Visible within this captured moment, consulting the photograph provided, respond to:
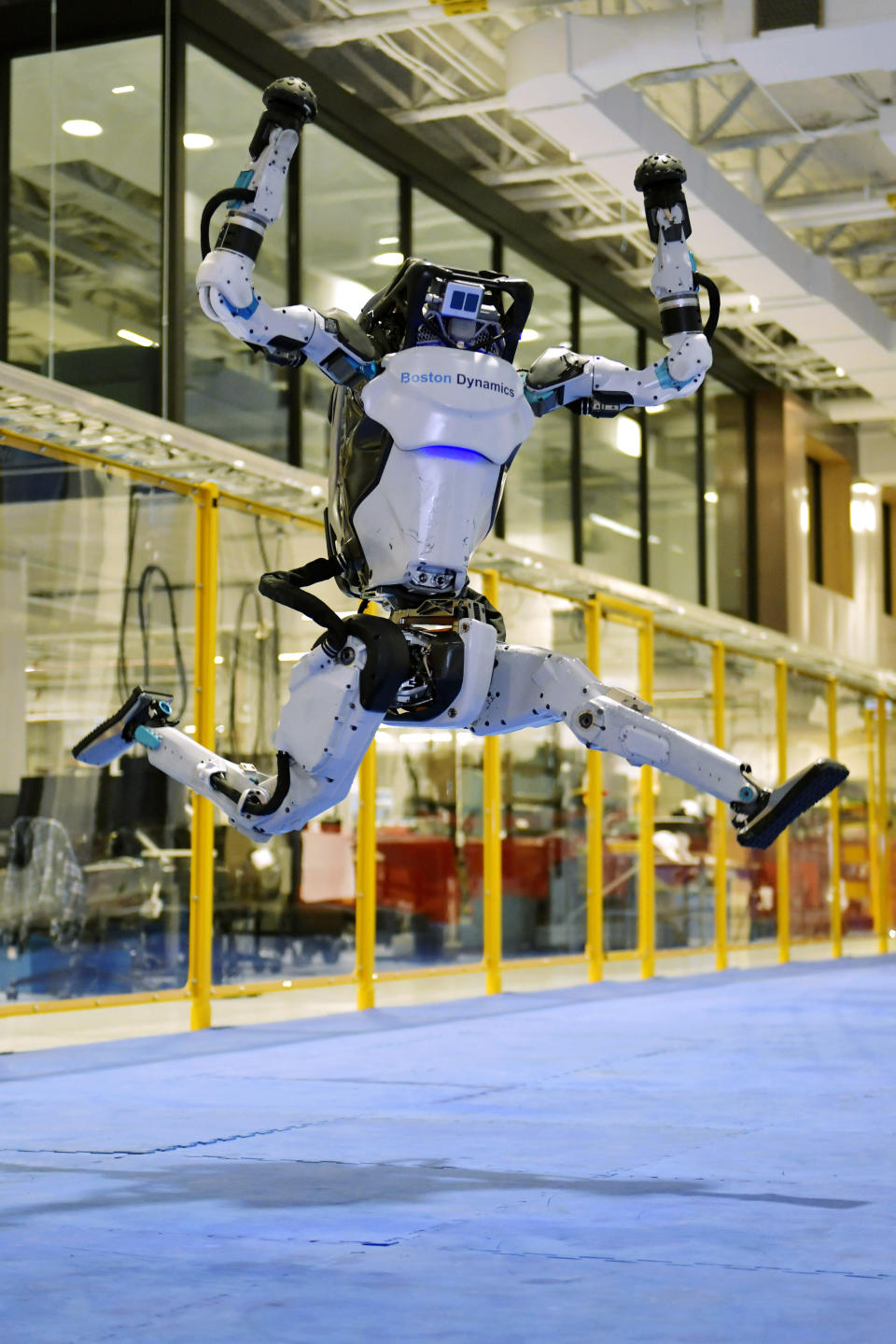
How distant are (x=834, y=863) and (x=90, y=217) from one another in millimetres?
13382

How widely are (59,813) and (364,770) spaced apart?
120 inches

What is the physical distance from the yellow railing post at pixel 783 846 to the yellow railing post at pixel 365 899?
28.4 feet

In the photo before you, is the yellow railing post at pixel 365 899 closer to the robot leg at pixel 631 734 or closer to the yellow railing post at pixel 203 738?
the yellow railing post at pixel 203 738

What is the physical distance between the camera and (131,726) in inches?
247

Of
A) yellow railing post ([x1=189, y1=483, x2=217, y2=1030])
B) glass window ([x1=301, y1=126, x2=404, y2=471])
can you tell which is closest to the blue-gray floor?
yellow railing post ([x1=189, y1=483, x2=217, y2=1030])

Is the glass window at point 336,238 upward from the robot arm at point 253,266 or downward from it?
upward

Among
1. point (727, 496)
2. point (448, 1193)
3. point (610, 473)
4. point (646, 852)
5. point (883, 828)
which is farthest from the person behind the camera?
point (883, 828)

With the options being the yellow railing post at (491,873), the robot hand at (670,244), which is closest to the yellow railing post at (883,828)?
the yellow railing post at (491,873)

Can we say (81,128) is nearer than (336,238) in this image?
Yes

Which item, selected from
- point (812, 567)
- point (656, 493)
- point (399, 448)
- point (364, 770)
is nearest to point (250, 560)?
point (364, 770)

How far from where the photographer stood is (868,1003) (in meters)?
12.9

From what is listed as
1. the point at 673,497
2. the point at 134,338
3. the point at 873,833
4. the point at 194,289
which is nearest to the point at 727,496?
the point at 673,497

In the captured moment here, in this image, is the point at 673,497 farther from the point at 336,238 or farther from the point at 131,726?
the point at 131,726

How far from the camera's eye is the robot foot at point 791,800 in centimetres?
529
